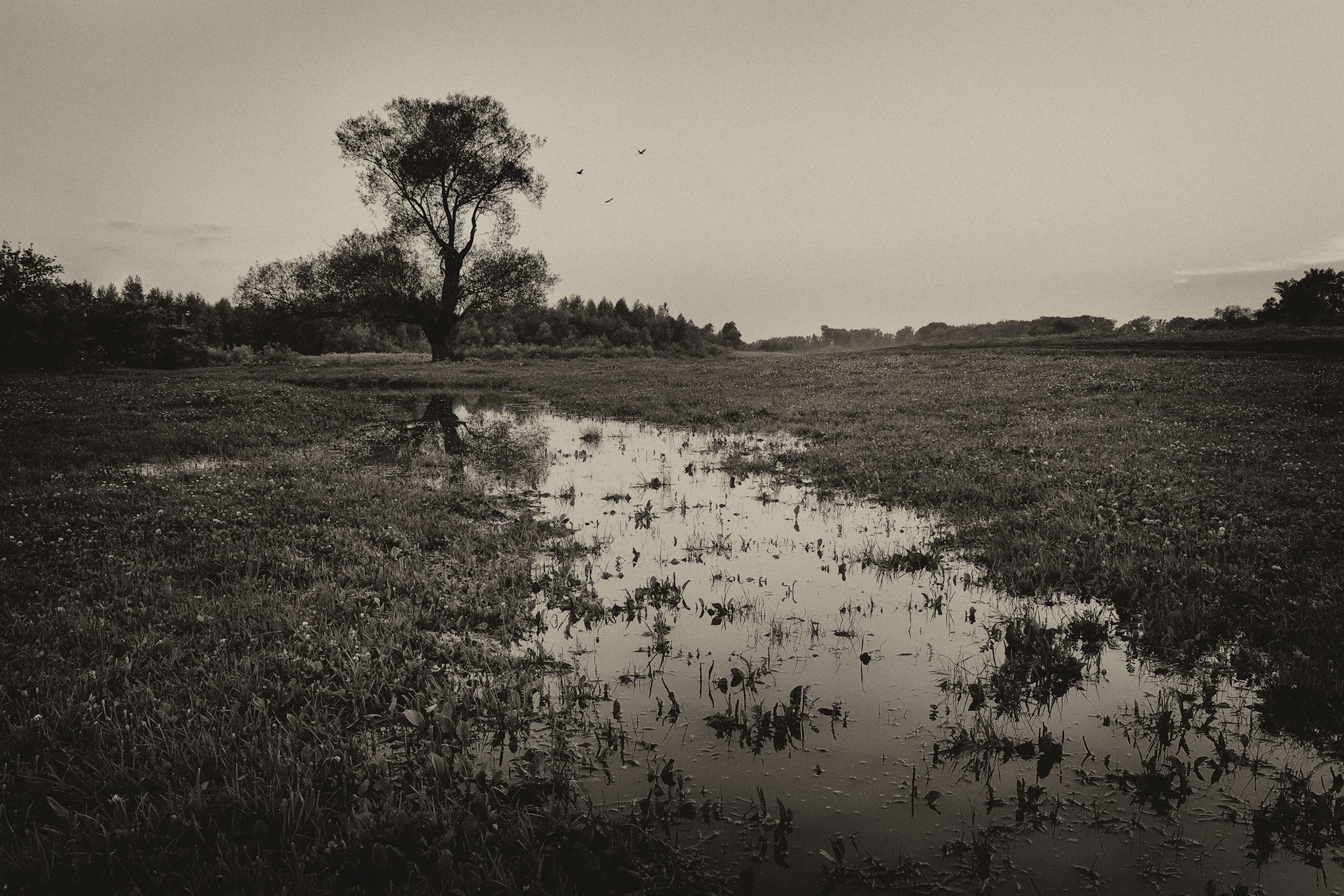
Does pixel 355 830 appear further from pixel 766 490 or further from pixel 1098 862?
pixel 766 490

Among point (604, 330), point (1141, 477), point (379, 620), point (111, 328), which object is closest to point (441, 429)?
point (379, 620)

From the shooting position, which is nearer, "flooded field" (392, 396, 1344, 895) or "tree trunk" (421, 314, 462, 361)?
"flooded field" (392, 396, 1344, 895)

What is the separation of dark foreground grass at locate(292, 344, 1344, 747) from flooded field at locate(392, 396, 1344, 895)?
677 millimetres

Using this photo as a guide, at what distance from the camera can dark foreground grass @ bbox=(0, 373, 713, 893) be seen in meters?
3.47

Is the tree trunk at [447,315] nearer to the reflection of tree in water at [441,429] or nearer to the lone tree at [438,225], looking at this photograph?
the lone tree at [438,225]

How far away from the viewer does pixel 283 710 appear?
485cm

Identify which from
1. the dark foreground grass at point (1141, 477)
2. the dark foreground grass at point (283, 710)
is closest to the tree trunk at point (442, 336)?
the dark foreground grass at point (1141, 477)

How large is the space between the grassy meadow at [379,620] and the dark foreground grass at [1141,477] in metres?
0.05

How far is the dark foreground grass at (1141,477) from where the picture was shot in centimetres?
618

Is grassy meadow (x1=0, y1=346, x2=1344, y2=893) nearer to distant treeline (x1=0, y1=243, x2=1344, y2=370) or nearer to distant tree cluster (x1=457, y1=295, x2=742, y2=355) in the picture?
distant treeline (x1=0, y1=243, x2=1344, y2=370)

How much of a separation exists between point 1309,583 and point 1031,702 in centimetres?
423

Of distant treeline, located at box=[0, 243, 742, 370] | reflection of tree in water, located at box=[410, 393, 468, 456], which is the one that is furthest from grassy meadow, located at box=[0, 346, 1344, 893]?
distant treeline, located at box=[0, 243, 742, 370]

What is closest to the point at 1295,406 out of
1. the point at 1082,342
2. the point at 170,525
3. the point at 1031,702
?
the point at 1031,702

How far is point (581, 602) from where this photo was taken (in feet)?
22.9
